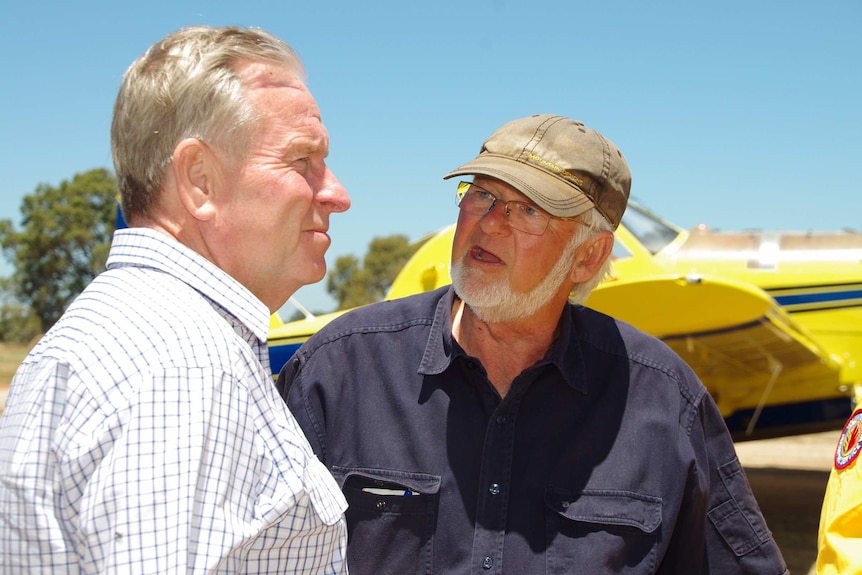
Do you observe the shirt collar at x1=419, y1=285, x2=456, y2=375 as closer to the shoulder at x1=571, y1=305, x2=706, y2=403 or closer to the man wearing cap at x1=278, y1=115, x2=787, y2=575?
the man wearing cap at x1=278, y1=115, x2=787, y2=575

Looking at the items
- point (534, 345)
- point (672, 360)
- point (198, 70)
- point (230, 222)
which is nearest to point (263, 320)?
point (230, 222)

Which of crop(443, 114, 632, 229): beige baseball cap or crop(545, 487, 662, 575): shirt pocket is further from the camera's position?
crop(443, 114, 632, 229): beige baseball cap

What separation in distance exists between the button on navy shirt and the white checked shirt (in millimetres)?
821

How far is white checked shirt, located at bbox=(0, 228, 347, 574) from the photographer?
100cm

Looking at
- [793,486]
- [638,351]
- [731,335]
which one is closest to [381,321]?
[638,351]

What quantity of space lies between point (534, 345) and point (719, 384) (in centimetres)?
627

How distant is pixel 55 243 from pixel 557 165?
122ft

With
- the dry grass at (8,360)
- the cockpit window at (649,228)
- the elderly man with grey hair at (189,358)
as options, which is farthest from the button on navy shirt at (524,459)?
the dry grass at (8,360)

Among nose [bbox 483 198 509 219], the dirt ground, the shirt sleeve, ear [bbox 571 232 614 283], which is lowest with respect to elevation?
the dirt ground

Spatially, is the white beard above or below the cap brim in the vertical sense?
below

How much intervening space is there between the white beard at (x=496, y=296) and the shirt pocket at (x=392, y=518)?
0.46 meters

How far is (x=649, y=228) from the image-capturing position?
720 centimetres

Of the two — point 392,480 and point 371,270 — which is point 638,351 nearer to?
A: point 392,480

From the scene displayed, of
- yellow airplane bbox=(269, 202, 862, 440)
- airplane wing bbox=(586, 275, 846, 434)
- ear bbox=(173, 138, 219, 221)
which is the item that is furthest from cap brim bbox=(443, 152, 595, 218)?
Answer: yellow airplane bbox=(269, 202, 862, 440)
